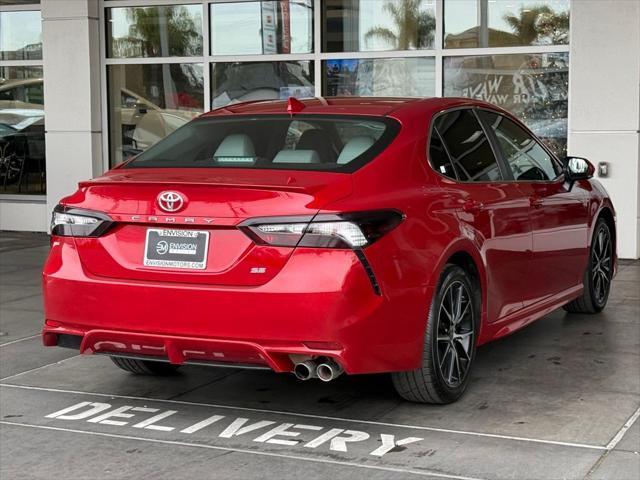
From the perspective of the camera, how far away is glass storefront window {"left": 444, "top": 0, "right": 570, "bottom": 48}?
1187 cm

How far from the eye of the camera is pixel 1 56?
14992 millimetres

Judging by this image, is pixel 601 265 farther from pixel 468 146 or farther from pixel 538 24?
pixel 538 24

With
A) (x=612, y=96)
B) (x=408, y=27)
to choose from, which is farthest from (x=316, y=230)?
(x=408, y=27)

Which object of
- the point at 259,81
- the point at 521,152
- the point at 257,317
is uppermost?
the point at 259,81

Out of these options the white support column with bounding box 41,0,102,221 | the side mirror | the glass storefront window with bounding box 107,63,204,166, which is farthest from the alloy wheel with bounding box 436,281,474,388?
the white support column with bounding box 41,0,102,221

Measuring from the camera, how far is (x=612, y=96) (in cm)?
1110

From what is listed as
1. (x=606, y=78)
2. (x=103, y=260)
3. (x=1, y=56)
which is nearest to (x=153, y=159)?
(x=103, y=260)

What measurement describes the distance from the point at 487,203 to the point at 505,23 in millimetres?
6809

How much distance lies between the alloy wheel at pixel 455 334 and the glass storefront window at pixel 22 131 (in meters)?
10.0

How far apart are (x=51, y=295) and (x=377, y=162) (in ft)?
5.61

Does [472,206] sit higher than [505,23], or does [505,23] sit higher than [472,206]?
[505,23]

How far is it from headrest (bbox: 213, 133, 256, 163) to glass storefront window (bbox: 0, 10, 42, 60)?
9.80 metres

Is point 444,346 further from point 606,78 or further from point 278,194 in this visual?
point 606,78

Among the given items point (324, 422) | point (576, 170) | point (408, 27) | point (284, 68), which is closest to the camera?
point (324, 422)
